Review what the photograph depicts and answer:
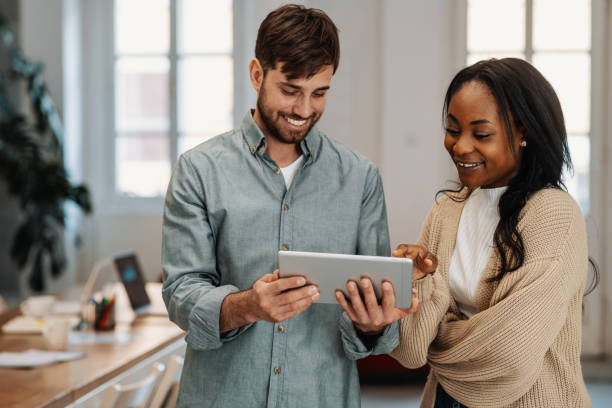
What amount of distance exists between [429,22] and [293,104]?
4.22m

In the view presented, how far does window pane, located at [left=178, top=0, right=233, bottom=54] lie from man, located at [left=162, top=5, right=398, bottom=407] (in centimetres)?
485

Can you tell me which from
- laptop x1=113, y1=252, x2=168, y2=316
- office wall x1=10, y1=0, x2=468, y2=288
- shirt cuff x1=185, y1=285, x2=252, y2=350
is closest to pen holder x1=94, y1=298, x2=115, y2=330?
laptop x1=113, y1=252, x2=168, y2=316

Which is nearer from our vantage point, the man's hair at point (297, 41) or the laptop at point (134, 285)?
the man's hair at point (297, 41)

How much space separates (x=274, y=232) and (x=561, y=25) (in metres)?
4.67

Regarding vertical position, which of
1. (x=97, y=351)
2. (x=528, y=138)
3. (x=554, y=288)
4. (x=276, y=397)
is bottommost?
(x=97, y=351)

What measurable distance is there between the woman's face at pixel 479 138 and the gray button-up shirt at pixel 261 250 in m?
0.24

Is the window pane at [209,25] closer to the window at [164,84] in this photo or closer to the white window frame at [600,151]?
Result: the window at [164,84]

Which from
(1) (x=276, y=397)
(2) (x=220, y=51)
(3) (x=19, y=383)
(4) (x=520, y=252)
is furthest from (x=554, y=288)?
(2) (x=220, y=51)

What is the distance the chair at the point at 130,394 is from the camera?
215 centimetres

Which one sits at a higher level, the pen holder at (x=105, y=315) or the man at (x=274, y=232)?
the man at (x=274, y=232)

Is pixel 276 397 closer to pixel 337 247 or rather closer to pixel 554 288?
pixel 337 247

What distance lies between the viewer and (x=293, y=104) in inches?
60.7

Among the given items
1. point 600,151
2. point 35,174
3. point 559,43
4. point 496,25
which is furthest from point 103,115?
point 600,151

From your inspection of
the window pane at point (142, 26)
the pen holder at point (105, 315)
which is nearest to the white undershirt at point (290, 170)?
the pen holder at point (105, 315)
